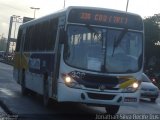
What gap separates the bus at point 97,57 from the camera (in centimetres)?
1393

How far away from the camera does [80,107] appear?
1767cm

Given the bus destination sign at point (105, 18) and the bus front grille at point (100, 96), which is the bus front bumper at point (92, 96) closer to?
the bus front grille at point (100, 96)

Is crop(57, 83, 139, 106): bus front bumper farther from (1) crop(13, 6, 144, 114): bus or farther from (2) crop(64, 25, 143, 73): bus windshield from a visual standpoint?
(2) crop(64, 25, 143, 73): bus windshield

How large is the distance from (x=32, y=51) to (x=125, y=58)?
578 centimetres

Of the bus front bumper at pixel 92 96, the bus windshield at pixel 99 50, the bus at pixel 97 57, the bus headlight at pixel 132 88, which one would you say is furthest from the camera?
the bus headlight at pixel 132 88

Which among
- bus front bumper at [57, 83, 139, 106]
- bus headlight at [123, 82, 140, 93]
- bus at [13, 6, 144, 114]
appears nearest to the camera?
bus front bumper at [57, 83, 139, 106]

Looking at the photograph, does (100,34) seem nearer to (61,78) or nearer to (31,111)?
(61,78)

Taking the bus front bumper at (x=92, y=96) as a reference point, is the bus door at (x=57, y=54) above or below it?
above

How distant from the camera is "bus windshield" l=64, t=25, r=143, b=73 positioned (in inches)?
553

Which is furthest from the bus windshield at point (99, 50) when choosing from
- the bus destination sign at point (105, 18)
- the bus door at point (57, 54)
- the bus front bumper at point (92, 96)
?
the bus front bumper at point (92, 96)

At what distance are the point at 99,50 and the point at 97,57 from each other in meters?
0.21

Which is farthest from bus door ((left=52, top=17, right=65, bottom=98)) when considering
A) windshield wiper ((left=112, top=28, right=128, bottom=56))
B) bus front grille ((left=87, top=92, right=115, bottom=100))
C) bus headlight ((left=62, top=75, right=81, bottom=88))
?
windshield wiper ((left=112, top=28, right=128, bottom=56))

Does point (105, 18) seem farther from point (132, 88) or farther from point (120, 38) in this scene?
point (132, 88)

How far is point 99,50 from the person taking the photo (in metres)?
14.1
